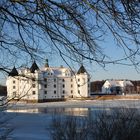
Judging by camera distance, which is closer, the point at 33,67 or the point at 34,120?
the point at 33,67

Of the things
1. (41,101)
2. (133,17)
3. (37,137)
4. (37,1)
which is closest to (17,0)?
(37,1)

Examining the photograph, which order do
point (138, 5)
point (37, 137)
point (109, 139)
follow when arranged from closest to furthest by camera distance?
point (138, 5) → point (109, 139) → point (37, 137)

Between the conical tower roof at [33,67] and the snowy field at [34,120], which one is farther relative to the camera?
the snowy field at [34,120]

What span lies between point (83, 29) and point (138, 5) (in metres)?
0.56

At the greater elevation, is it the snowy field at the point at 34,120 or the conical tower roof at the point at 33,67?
the conical tower roof at the point at 33,67

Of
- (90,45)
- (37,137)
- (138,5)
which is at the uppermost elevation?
(138,5)

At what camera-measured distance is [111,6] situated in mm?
3137

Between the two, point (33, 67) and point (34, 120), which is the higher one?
Result: point (33, 67)

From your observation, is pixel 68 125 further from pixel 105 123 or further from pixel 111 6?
pixel 111 6

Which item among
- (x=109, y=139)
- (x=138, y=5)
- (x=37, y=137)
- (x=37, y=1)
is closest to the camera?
(x=138, y=5)

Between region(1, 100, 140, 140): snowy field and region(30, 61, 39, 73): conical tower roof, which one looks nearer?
region(30, 61, 39, 73): conical tower roof

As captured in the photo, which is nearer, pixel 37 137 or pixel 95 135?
pixel 95 135

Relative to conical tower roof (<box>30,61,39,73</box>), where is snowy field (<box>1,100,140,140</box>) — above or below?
below

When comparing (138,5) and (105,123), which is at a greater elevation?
(138,5)
